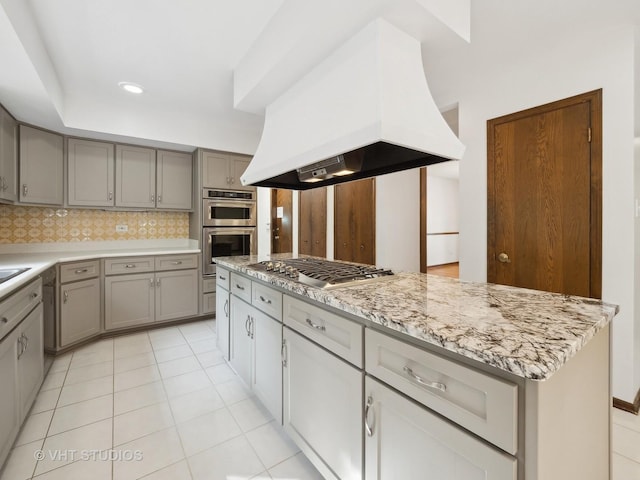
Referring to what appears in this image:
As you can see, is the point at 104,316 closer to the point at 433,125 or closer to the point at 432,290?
the point at 432,290

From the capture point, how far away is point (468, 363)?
0.79m

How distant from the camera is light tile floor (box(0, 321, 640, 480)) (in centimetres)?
152

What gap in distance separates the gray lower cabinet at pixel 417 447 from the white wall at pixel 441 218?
684 cm

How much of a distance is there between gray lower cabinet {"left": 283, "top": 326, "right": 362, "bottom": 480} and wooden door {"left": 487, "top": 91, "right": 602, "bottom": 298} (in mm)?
1923

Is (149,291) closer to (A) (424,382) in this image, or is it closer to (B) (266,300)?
(B) (266,300)

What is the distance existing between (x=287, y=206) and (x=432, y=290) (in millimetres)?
3899

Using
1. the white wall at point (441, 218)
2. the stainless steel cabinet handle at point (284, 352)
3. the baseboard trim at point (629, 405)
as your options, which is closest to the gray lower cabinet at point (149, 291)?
the stainless steel cabinet handle at point (284, 352)

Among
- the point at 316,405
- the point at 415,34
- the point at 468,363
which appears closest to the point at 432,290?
the point at 468,363

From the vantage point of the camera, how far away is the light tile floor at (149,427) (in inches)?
59.9

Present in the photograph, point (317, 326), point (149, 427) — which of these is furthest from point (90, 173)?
point (317, 326)

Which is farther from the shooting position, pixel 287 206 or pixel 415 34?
pixel 287 206

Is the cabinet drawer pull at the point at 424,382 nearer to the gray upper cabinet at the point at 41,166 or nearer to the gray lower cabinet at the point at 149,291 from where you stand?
the gray lower cabinet at the point at 149,291

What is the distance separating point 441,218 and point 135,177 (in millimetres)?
7066

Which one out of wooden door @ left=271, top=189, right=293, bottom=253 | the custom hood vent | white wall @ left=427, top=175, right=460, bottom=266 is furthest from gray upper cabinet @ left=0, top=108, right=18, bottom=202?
white wall @ left=427, top=175, right=460, bottom=266
